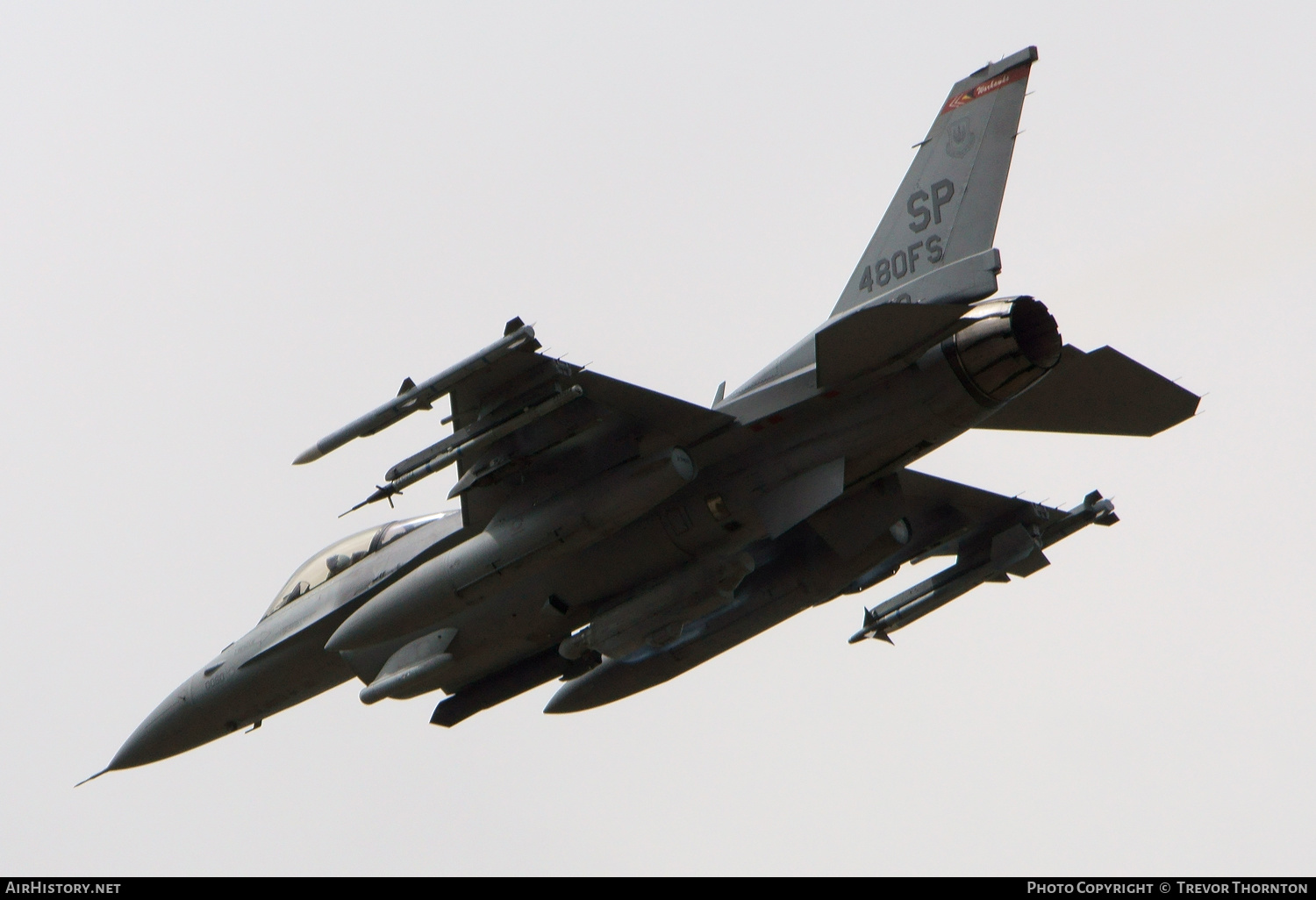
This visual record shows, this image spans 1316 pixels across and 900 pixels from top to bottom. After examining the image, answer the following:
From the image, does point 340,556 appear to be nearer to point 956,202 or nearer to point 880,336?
point 880,336

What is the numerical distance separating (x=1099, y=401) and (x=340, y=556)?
7720mm

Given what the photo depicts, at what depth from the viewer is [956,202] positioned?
1265 cm

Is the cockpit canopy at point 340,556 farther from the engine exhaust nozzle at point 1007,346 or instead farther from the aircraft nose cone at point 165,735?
the engine exhaust nozzle at point 1007,346

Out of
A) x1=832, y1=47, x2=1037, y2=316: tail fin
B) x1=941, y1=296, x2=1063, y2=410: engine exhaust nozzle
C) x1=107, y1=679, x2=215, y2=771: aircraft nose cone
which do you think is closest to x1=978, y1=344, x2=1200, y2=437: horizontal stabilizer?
x1=941, y1=296, x2=1063, y2=410: engine exhaust nozzle

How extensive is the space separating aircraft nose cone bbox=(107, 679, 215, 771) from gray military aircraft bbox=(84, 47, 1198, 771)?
0.03 metres

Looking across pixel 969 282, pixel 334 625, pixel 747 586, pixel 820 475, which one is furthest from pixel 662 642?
pixel 969 282

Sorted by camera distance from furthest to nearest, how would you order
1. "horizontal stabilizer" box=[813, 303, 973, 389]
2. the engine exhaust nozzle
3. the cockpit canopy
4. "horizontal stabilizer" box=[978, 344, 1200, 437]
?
the cockpit canopy < "horizontal stabilizer" box=[978, 344, 1200, 437] < the engine exhaust nozzle < "horizontal stabilizer" box=[813, 303, 973, 389]

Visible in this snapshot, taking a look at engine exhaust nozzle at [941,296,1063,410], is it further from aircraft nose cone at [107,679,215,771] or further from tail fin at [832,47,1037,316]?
aircraft nose cone at [107,679,215,771]

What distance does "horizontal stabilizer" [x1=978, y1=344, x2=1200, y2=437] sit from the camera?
44.2 feet

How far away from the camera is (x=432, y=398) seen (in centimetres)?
1223

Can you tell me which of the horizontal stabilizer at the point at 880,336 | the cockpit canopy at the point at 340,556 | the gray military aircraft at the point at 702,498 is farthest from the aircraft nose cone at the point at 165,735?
the horizontal stabilizer at the point at 880,336

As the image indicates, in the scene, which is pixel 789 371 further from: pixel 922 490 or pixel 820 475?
pixel 922 490

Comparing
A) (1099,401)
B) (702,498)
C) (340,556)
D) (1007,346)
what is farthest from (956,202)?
(340,556)

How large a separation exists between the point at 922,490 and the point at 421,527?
5.10 m
